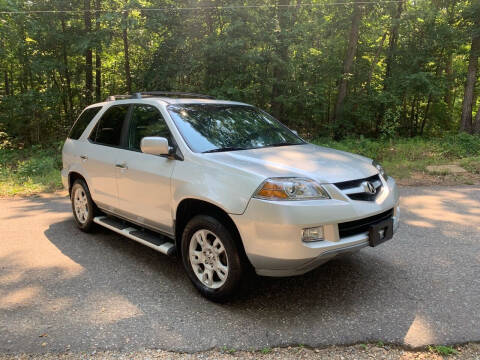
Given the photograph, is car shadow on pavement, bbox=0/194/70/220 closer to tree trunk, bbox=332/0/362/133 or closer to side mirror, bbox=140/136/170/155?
side mirror, bbox=140/136/170/155

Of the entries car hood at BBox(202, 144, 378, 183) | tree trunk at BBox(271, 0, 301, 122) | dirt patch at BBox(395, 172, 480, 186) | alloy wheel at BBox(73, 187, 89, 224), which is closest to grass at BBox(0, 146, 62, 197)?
alloy wheel at BBox(73, 187, 89, 224)

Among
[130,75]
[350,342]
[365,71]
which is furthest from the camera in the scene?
[365,71]

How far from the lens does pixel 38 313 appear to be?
3105 millimetres

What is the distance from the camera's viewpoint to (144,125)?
4164mm

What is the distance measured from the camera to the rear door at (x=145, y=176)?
364 centimetres

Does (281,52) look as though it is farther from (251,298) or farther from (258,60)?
(251,298)

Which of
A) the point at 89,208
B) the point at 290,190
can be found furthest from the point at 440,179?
the point at 89,208

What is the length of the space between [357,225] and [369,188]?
14.4 inches

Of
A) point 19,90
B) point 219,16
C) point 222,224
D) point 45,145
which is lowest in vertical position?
point 45,145

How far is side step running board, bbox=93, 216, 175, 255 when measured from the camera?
3.64 meters

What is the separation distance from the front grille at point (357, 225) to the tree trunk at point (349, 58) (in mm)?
16518

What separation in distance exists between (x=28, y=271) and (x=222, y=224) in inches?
93.7

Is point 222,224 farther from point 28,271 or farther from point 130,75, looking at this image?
point 130,75

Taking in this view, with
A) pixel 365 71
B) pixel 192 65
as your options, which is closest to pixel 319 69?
pixel 365 71
